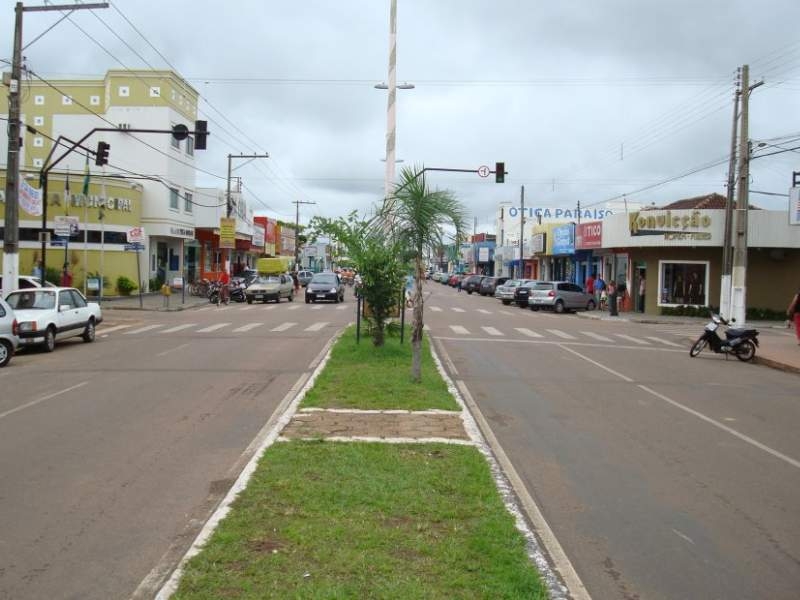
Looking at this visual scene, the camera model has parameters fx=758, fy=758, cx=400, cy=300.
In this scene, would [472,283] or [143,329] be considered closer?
[143,329]

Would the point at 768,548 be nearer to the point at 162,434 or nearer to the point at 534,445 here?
the point at 534,445

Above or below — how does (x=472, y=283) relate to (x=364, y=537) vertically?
above

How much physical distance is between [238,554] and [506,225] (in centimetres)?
8565

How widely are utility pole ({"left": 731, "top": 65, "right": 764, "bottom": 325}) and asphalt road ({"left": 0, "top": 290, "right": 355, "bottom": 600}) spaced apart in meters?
17.8

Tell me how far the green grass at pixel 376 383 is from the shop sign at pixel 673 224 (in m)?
24.4

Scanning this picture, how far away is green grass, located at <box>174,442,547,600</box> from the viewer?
442 cm

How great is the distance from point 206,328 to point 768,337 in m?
19.8

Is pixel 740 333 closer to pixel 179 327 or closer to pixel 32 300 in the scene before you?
pixel 179 327

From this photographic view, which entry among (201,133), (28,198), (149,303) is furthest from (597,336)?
(149,303)

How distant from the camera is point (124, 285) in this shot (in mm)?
40375

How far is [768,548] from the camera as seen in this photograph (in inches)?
220

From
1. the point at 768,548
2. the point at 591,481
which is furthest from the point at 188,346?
the point at 768,548

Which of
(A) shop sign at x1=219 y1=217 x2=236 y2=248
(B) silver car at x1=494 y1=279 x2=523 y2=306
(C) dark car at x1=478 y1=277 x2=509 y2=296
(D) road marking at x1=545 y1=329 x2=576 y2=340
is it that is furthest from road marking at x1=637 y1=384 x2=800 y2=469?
(C) dark car at x1=478 y1=277 x2=509 y2=296

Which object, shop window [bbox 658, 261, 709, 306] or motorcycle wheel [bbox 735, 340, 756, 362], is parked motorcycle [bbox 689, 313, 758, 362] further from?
shop window [bbox 658, 261, 709, 306]
